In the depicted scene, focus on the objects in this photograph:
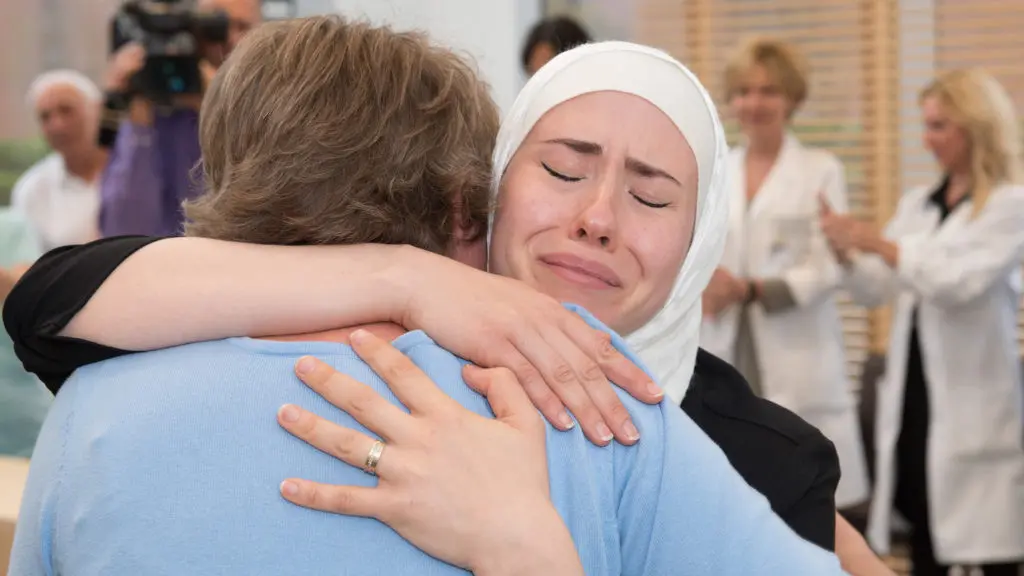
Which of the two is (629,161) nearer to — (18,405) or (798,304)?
(18,405)

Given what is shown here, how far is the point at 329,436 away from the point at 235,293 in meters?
0.16

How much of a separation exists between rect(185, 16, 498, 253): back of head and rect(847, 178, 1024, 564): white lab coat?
2.78m

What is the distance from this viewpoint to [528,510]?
0.89 meters

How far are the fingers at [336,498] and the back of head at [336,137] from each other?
0.78 feet

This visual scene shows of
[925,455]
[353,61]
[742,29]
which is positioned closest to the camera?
[353,61]

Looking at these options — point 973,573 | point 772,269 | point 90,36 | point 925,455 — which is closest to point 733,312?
point 772,269

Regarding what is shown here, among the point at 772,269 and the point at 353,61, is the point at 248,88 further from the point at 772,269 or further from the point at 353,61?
the point at 772,269

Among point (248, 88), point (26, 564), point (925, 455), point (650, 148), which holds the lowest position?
point (925, 455)

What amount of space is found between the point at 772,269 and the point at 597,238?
2.30 meters

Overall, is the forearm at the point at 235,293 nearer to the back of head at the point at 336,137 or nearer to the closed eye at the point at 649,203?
the back of head at the point at 336,137

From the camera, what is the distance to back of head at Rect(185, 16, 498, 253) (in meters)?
0.98

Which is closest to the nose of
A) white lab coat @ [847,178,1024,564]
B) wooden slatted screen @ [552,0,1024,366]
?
white lab coat @ [847,178,1024,564]

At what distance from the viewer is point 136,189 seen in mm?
2939

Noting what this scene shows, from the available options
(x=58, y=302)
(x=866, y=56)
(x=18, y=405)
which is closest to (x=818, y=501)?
(x=58, y=302)
